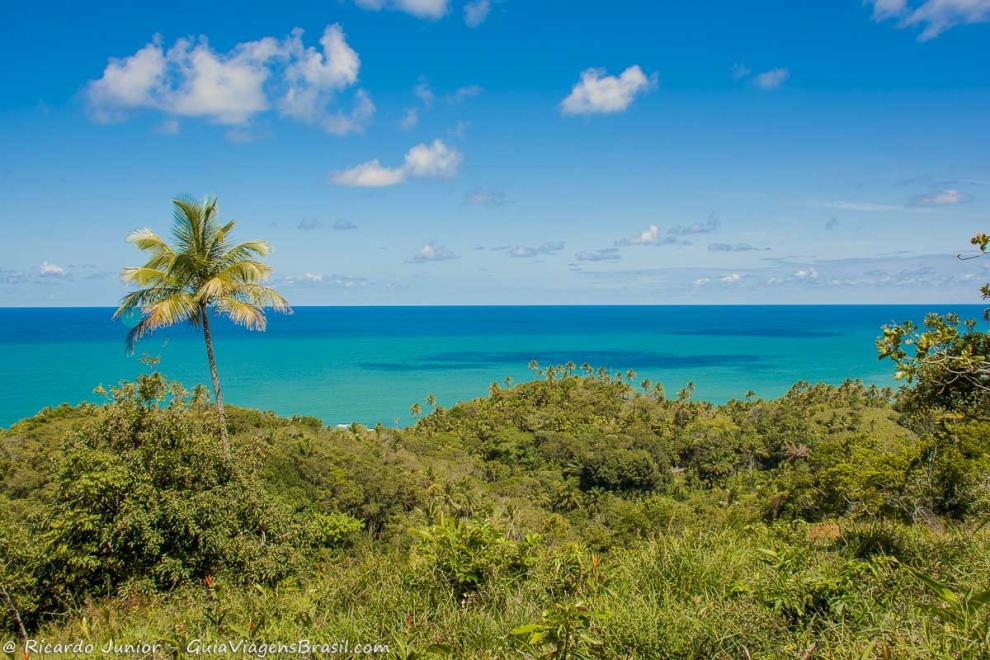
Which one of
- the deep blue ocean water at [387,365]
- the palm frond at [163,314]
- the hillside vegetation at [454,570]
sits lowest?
the deep blue ocean water at [387,365]

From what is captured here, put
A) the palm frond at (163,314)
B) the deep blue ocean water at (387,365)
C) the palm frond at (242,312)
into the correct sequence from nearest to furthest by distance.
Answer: the palm frond at (163,314) < the palm frond at (242,312) < the deep blue ocean water at (387,365)

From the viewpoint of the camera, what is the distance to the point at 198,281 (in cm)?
1197

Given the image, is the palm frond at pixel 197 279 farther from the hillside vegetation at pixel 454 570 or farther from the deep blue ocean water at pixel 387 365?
the deep blue ocean water at pixel 387 365

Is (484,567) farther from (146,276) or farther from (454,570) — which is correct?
(146,276)

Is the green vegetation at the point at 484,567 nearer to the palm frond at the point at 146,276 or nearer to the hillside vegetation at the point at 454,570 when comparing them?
the hillside vegetation at the point at 454,570

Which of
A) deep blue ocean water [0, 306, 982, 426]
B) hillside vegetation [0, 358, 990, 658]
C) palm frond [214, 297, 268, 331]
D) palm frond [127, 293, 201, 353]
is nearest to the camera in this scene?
hillside vegetation [0, 358, 990, 658]

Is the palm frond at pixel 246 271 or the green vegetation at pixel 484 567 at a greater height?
the palm frond at pixel 246 271

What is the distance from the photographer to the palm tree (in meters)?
11.3

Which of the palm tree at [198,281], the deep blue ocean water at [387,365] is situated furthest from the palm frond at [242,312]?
the deep blue ocean water at [387,365]

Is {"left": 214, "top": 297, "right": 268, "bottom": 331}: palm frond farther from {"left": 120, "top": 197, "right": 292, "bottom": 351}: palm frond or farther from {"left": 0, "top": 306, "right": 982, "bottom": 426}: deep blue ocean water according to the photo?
{"left": 0, "top": 306, "right": 982, "bottom": 426}: deep blue ocean water

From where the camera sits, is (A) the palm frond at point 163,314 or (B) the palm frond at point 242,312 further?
(B) the palm frond at point 242,312

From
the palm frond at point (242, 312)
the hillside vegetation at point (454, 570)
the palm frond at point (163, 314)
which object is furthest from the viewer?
the palm frond at point (242, 312)

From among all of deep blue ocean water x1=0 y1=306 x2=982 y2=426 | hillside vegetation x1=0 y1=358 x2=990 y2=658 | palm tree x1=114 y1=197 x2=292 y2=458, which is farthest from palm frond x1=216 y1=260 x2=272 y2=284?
deep blue ocean water x1=0 y1=306 x2=982 y2=426

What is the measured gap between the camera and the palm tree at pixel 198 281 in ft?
36.9
